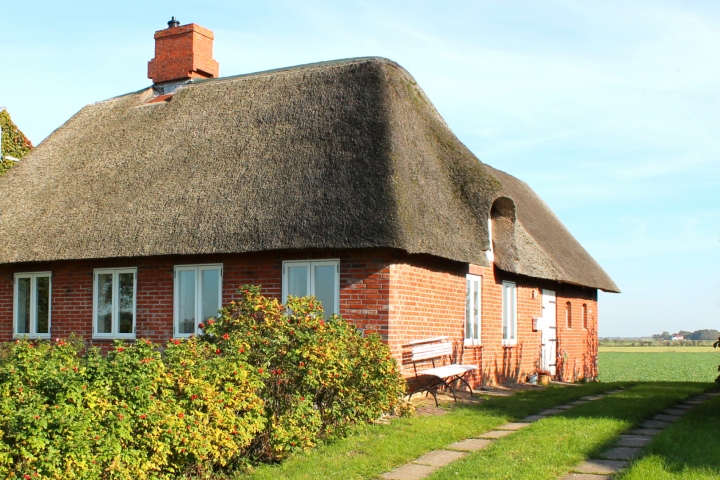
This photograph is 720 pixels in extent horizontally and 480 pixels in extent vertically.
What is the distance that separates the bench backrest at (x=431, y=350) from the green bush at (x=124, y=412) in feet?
14.5

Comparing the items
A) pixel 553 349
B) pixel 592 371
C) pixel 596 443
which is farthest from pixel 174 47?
pixel 592 371

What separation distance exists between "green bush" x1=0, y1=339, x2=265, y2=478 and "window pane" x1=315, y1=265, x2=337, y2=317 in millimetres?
A: 4290

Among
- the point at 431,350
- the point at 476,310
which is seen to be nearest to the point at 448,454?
the point at 431,350

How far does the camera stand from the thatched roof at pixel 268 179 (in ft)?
38.4

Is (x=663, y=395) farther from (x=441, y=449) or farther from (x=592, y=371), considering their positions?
(x=592, y=371)

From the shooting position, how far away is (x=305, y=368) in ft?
27.2

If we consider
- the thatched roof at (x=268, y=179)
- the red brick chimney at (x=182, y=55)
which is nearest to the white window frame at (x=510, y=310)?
the thatched roof at (x=268, y=179)

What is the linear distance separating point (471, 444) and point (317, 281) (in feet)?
13.6

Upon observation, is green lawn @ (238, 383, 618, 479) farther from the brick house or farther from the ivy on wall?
the ivy on wall

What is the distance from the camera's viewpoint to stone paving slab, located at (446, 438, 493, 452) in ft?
27.5

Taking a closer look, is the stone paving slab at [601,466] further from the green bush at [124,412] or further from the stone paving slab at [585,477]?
the green bush at [124,412]

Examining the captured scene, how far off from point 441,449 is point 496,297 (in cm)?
758

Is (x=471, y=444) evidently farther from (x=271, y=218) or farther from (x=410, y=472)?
(x=271, y=218)

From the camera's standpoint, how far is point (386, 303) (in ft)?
37.3
